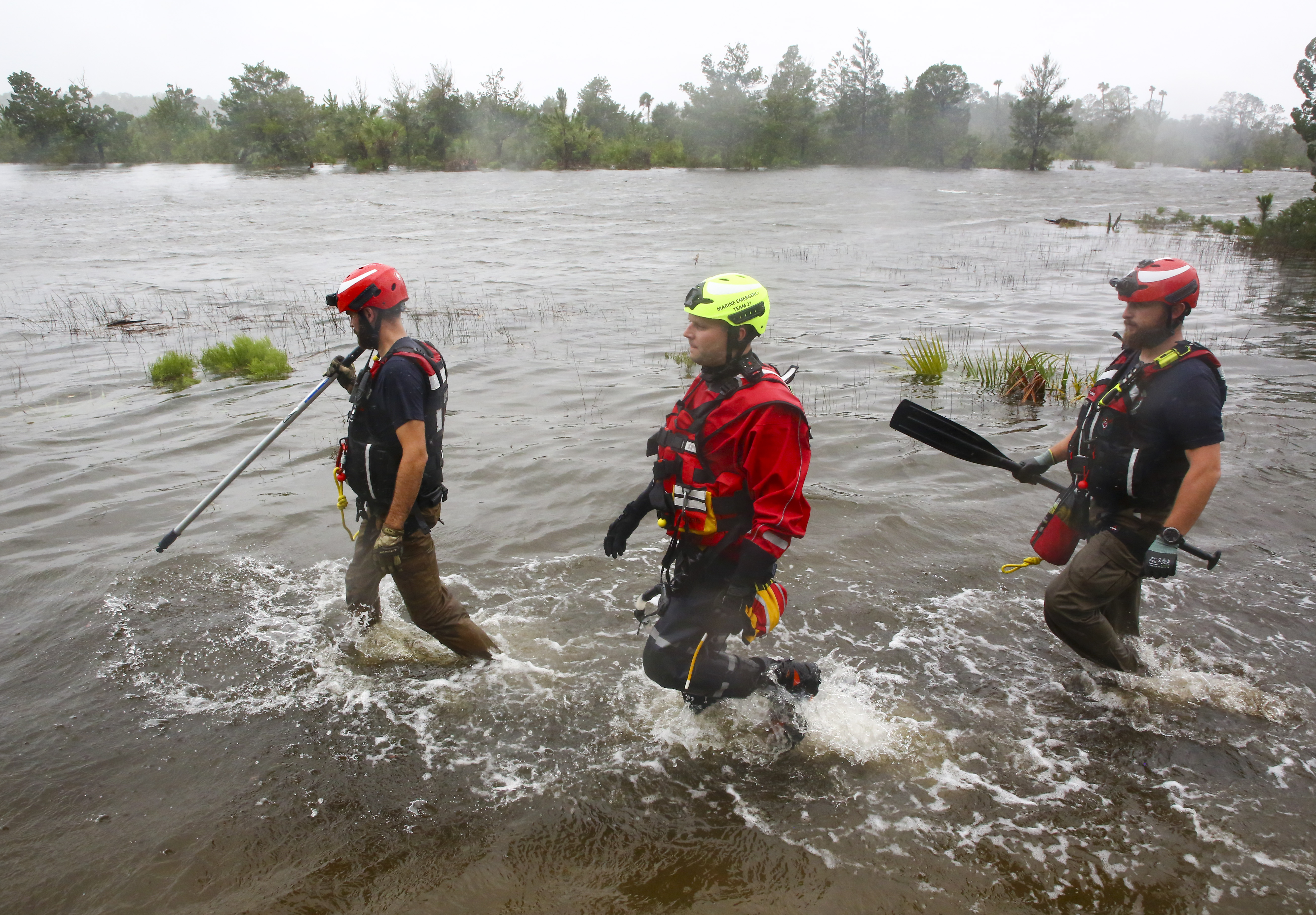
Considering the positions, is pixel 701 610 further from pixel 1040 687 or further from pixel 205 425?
pixel 205 425

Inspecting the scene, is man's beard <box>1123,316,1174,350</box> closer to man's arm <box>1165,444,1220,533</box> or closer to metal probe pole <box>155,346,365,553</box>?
man's arm <box>1165,444,1220,533</box>

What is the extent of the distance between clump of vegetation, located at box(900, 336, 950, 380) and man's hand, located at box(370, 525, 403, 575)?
8.48 m

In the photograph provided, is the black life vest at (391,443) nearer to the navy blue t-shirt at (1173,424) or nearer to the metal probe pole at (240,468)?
the metal probe pole at (240,468)

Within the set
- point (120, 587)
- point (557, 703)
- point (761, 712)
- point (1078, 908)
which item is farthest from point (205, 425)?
point (1078, 908)

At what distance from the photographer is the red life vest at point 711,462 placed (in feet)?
11.3

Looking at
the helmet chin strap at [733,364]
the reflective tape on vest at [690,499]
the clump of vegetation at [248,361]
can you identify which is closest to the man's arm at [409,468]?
the reflective tape on vest at [690,499]

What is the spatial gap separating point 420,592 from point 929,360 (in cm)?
839

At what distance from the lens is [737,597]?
351 cm

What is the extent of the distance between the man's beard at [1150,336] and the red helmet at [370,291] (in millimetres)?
3642

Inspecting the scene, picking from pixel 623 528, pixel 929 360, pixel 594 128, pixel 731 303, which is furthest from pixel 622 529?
pixel 594 128

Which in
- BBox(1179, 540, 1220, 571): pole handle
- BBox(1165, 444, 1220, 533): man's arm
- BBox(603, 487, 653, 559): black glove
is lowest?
BBox(1179, 540, 1220, 571): pole handle

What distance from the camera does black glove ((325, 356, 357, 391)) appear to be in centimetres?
457

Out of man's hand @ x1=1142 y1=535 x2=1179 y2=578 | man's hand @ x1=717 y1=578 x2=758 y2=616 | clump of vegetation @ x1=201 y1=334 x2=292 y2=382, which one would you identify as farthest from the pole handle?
clump of vegetation @ x1=201 y1=334 x2=292 y2=382

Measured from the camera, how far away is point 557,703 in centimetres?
475
